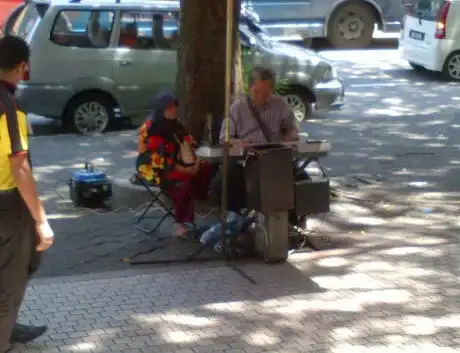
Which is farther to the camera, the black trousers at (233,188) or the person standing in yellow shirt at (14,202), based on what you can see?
the black trousers at (233,188)

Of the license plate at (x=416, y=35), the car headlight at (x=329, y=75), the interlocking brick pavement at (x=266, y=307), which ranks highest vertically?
the license plate at (x=416, y=35)

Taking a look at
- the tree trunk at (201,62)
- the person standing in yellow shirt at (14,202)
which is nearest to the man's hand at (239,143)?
the tree trunk at (201,62)

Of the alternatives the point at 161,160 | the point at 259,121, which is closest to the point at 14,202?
the point at 161,160

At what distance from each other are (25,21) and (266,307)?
796 cm

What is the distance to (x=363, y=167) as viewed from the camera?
10.7 meters

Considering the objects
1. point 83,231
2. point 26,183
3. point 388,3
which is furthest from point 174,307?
point 388,3

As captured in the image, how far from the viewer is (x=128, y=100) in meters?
12.8

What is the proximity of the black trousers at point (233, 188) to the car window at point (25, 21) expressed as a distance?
5998 mm

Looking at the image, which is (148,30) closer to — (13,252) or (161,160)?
(161,160)

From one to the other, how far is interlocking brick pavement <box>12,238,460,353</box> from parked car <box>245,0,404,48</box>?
1268 cm

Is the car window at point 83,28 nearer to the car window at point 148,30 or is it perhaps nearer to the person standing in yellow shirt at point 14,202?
the car window at point 148,30

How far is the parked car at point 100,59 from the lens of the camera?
12.4 meters

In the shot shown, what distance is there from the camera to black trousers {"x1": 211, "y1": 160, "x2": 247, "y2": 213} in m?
7.34

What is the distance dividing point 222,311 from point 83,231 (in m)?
2.52
